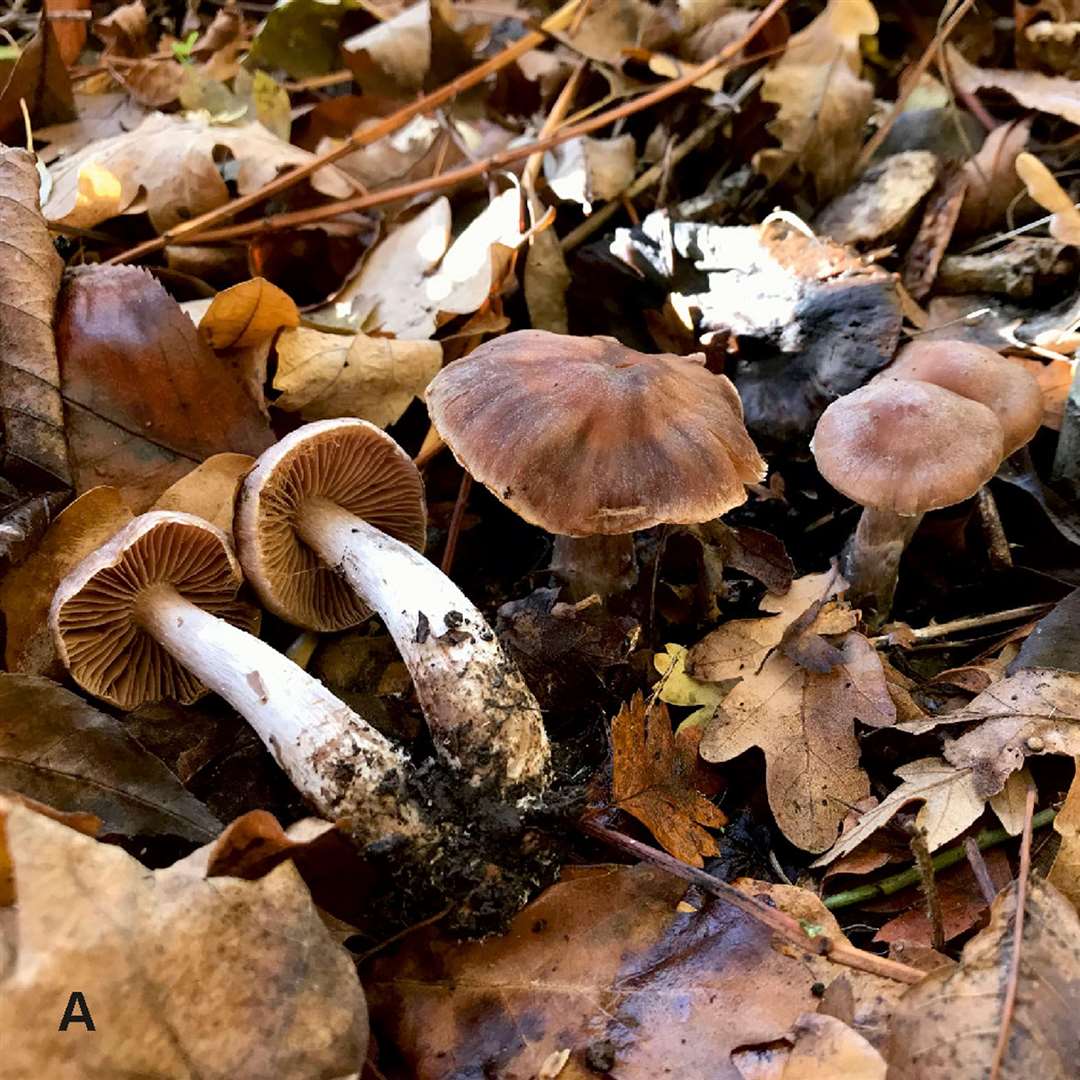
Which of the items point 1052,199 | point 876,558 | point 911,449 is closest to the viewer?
point 911,449

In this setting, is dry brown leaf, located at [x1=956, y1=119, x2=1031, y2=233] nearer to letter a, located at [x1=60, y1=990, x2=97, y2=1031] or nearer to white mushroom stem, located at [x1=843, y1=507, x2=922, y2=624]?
white mushroom stem, located at [x1=843, y1=507, x2=922, y2=624]

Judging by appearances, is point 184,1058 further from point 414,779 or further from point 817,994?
point 817,994

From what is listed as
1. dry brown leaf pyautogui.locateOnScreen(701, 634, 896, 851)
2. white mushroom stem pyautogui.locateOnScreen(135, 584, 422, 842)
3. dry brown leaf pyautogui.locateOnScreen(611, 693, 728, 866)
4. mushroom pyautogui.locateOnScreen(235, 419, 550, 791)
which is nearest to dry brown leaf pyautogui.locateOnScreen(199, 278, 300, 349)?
mushroom pyautogui.locateOnScreen(235, 419, 550, 791)

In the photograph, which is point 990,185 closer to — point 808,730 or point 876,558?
point 876,558

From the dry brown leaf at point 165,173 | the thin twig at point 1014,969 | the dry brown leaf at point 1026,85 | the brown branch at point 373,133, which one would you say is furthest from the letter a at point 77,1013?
the dry brown leaf at point 1026,85

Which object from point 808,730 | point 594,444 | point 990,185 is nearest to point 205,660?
point 594,444

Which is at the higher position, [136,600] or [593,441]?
[593,441]
